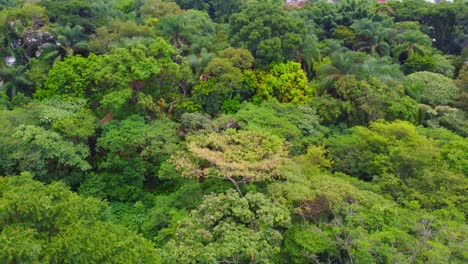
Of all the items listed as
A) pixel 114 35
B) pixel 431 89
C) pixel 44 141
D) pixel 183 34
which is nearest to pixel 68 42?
pixel 114 35

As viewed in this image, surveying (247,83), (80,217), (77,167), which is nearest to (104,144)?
(77,167)

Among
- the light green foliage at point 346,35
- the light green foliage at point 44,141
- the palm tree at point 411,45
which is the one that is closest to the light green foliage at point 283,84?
the light green foliage at point 44,141

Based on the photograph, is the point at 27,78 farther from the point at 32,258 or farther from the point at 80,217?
the point at 32,258

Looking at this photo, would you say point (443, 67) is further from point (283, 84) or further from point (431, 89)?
point (283, 84)

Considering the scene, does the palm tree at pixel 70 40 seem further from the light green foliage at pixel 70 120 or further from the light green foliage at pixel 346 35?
the light green foliage at pixel 346 35

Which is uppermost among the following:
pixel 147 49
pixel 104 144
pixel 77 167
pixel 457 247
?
pixel 147 49

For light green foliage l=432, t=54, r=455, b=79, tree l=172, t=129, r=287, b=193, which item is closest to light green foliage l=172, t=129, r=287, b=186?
tree l=172, t=129, r=287, b=193
